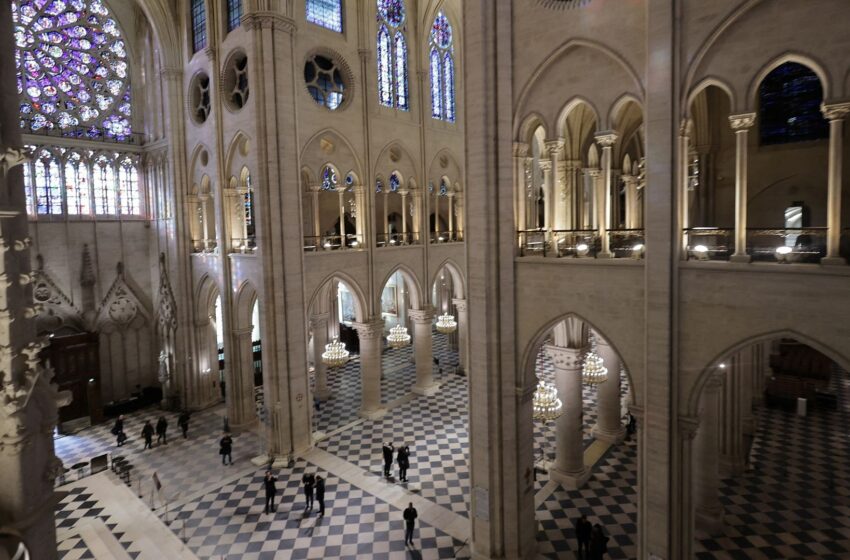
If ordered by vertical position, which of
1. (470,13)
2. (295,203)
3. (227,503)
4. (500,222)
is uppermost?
(470,13)

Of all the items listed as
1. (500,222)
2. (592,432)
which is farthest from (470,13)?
(592,432)

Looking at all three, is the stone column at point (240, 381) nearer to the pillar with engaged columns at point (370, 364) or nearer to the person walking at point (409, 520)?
the pillar with engaged columns at point (370, 364)

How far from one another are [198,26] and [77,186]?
851 cm

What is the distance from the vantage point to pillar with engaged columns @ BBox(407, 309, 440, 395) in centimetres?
2180

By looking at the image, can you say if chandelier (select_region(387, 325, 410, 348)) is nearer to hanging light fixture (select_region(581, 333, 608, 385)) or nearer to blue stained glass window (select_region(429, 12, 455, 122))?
hanging light fixture (select_region(581, 333, 608, 385))

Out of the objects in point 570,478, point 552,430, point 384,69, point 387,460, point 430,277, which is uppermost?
point 384,69

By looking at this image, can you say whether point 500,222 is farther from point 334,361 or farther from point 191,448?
point 191,448

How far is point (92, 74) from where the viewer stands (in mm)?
21625

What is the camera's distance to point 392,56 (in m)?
20.6

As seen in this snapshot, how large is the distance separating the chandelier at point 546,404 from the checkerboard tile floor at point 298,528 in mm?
3739

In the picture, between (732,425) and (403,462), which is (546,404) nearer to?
(403,462)

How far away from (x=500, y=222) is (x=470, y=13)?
4419 millimetres

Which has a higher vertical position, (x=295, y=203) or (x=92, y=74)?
(x=92, y=74)

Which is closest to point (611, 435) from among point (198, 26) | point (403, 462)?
point (403, 462)
